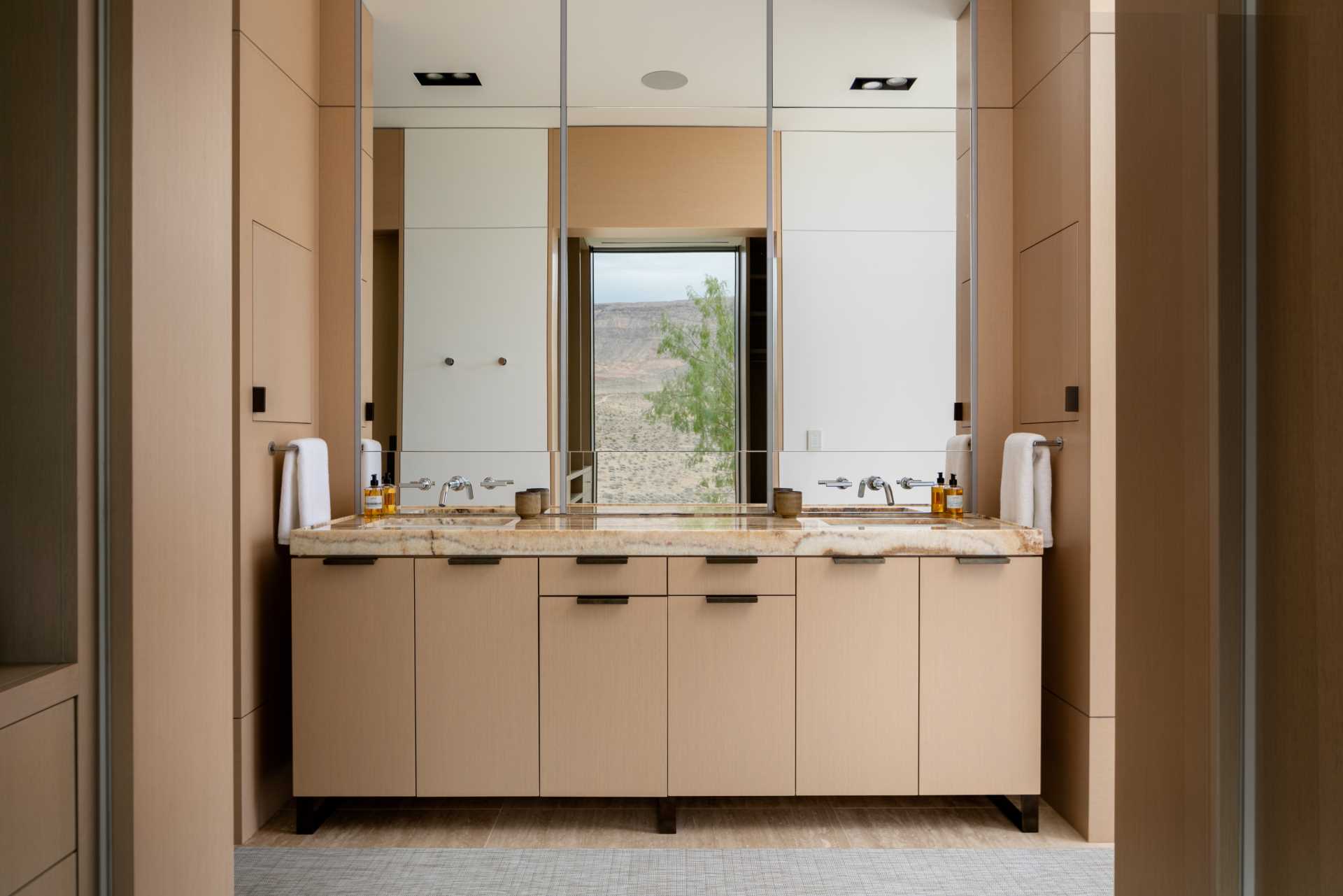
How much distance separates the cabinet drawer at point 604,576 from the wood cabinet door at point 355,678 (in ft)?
1.31

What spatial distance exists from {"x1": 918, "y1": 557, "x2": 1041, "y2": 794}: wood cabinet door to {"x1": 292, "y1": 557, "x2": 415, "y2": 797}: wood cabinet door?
1.45 metres

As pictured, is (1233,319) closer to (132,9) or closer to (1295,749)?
(1295,749)

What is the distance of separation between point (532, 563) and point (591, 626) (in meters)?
0.24

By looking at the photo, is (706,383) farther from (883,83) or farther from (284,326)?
(284,326)

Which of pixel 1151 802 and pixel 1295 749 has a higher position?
pixel 1295 749

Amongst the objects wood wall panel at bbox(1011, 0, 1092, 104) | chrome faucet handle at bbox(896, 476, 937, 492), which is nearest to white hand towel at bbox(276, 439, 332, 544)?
chrome faucet handle at bbox(896, 476, 937, 492)

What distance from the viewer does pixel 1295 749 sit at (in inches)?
26.8

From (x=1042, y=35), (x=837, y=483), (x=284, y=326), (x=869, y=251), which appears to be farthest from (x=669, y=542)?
(x=1042, y=35)

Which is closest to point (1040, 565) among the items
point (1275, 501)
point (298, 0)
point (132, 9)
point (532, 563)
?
point (532, 563)

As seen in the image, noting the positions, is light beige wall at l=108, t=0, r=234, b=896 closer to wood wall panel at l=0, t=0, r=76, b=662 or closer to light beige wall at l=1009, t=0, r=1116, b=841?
wood wall panel at l=0, t=0, r=76, b=662

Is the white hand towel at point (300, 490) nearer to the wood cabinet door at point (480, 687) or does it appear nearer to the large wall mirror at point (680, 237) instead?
the large wall mirror at point (680, 237)

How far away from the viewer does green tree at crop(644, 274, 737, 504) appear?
2.85 m

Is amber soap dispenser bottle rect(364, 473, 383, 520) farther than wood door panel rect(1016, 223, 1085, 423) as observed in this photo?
Yes

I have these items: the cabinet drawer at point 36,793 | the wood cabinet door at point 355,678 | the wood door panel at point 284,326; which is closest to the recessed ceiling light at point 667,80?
the wood door panel at point 284,326
